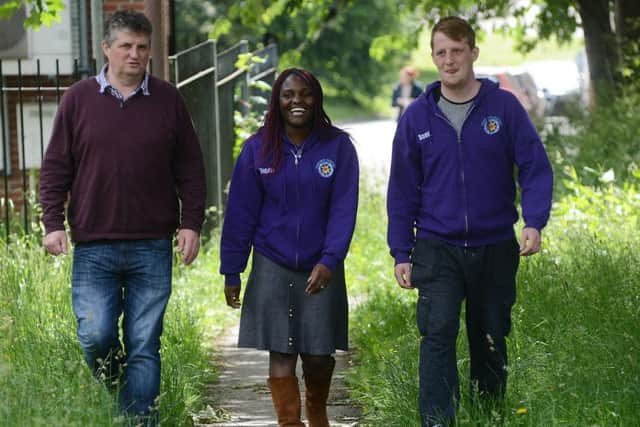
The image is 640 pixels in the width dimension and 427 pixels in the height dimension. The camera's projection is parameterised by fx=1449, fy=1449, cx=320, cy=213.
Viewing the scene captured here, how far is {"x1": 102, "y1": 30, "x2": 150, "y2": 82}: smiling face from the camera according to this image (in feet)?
18.8

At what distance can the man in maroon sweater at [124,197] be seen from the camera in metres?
5.75

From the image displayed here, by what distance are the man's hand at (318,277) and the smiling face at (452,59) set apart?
2.95ft

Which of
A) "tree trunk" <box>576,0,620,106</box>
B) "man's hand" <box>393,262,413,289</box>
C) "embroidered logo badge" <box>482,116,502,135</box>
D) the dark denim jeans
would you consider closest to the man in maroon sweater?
"man's hand" <box>393,262,413,289</box>

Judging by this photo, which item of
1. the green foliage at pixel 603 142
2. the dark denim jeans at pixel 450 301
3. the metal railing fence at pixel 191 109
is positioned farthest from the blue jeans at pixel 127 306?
the green foliage at pixel 603 142

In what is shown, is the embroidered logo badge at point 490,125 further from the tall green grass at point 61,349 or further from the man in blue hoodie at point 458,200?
the tall green grass at point 61,349

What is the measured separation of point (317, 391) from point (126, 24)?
173 centimetres

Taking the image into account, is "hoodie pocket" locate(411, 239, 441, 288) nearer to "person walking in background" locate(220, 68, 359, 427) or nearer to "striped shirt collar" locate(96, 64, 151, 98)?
"person walking in background" locate(220, 68, 359, 427)

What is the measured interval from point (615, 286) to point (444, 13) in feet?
34.6

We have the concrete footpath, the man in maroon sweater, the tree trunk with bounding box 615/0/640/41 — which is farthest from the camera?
the tree trunk with bounding box 615/0/640/41

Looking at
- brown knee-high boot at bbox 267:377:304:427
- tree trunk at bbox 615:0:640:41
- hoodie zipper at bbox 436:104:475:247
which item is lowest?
brown knee-high boot at bbox 267:377:304:427

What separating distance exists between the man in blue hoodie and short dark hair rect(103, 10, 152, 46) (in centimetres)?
111

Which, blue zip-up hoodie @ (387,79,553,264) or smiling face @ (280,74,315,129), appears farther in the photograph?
smiling face @ (280,74,315,129)

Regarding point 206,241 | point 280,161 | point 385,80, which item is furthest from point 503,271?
point 385,80

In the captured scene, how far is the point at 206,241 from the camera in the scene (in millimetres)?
11969
